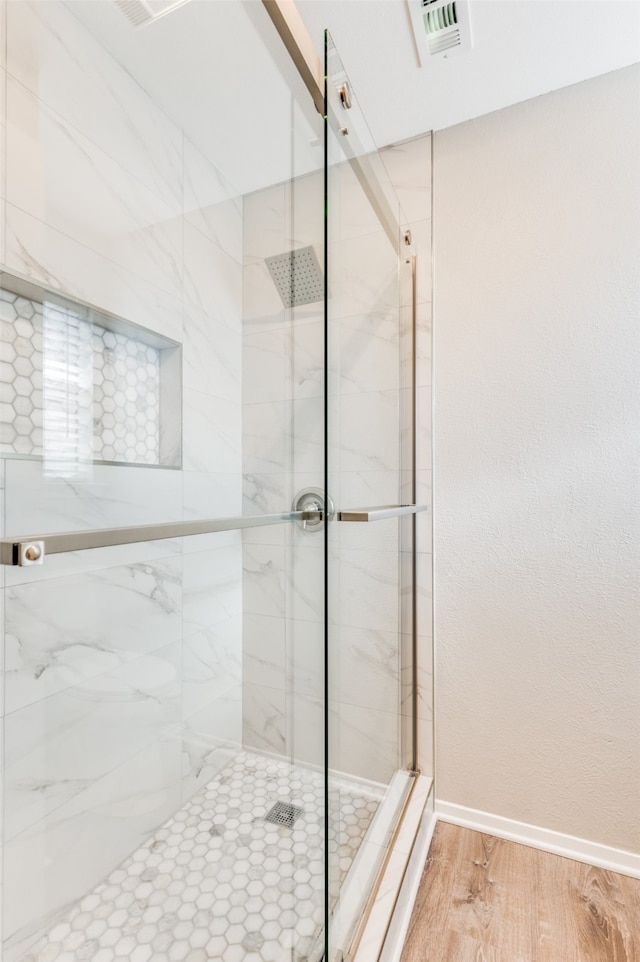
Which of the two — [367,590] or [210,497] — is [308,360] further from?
[367,590]

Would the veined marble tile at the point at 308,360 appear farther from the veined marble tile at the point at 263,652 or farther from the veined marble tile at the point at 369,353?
the veined marble tile at the point at 263,652

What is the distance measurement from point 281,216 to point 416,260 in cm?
87

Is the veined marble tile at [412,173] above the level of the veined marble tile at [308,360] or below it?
above

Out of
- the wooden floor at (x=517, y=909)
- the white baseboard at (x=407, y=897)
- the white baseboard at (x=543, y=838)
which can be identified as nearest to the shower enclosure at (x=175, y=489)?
the white baseboard at (x=407, y=897)

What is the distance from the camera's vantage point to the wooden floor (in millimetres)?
1016

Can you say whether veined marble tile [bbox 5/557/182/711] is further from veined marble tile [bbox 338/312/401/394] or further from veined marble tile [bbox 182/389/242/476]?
veined marble tile [bbox 338/312/401/394]

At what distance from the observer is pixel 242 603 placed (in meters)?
0.78

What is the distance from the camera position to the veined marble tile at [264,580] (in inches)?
30.5

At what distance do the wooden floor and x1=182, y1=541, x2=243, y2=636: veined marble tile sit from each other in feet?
Result: 3.06

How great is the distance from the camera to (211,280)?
70 centimetres

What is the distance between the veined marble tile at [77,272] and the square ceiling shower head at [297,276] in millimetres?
203

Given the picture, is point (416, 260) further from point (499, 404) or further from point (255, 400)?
point (255, 400)

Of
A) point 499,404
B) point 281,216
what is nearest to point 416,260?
point 499,404

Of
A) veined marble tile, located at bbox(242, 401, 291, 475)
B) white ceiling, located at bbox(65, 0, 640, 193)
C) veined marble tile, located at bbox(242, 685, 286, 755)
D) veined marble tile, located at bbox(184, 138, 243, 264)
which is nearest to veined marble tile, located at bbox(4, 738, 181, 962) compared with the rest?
veined marble tile, located at bbox(242, 685, 286, 755)
